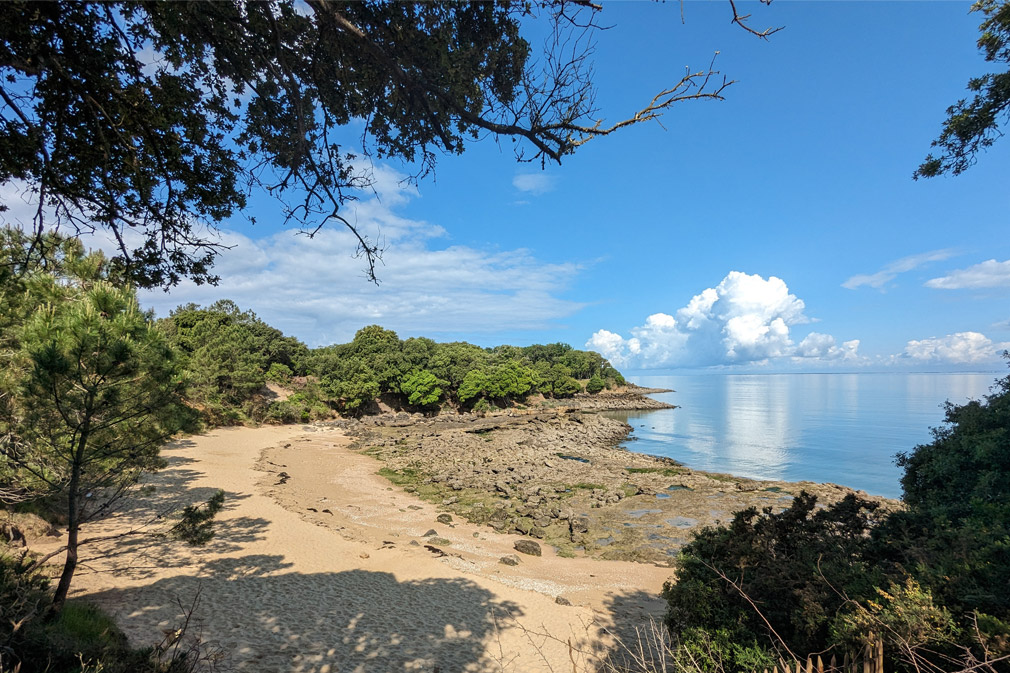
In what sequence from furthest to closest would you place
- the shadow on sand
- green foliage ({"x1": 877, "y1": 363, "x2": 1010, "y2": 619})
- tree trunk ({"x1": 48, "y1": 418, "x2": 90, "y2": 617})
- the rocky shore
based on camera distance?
the rocky shore
the shadow on sand
tree trunk ({"x1": 48, "y1": 418, "x2": 90, "y2": 617})
green foliage ({"x1": 877, "y1": 363, "x2": 1010, "y2": 619})

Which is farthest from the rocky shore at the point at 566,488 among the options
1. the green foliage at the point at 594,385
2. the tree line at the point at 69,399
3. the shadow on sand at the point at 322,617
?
the green foliage at the point at 594,385

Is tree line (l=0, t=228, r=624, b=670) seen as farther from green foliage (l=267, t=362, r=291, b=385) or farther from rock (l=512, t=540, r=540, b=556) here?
green foliage (l=267, t=362, r=291, b=385)

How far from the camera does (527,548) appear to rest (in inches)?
523

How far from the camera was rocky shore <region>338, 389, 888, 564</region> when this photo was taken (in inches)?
607

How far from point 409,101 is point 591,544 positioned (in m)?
14.7

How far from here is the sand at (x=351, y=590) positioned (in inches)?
263

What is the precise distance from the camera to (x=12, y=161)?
3.17 m

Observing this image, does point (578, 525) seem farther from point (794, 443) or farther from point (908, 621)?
point (794, 443)

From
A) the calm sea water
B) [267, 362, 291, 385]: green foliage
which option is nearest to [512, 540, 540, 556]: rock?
the calm sea water

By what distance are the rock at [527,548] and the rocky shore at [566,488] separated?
100 cm

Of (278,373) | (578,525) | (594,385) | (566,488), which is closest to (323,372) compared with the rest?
(278,373)

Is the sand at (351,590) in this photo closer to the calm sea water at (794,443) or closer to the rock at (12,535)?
the rock at (12,535)

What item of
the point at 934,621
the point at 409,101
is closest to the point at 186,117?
the point at 409,101

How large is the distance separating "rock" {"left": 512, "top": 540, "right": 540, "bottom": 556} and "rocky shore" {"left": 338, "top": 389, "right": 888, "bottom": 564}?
1001 mm
